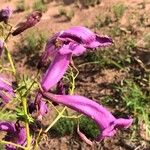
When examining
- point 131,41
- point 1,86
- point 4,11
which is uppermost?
point 4,11

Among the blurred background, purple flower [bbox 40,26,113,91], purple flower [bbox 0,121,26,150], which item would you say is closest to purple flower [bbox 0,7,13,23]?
purple flower [bbox 40,26,113,91]

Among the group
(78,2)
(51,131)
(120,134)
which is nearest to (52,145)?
(51,131)

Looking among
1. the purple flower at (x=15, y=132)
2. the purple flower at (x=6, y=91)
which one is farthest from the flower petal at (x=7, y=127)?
the purple flower at (x=6, y=91)

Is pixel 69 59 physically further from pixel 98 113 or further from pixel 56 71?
pixel 98 113

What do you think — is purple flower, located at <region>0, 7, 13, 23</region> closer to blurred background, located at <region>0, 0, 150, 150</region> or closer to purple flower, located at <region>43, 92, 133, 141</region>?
purple flower, located at <region>43, 92, 133, 141</region>

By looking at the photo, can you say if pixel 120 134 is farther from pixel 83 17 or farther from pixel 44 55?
pixel 44 55

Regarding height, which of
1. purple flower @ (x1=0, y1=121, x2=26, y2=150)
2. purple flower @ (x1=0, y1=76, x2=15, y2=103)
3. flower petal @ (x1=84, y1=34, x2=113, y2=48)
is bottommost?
purple flower @ (x1=0, y1=121, x2=26, y2=150)

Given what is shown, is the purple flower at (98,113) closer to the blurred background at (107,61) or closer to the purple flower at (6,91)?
the purple flower at (6,91)
